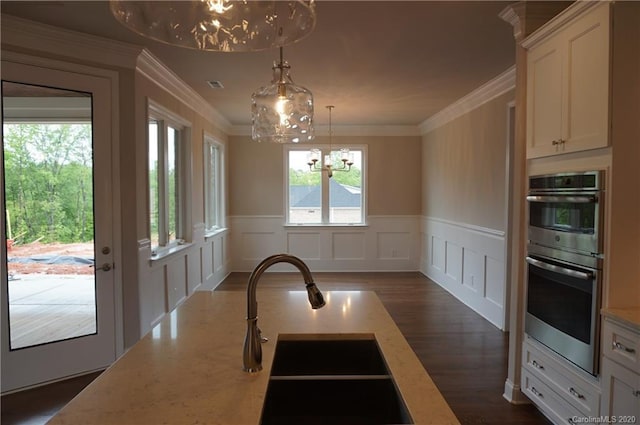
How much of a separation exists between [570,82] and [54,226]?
3.54 meters

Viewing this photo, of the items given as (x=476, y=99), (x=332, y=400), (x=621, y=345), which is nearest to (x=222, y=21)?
(x=332, y=400)

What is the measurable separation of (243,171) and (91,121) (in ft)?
13.0

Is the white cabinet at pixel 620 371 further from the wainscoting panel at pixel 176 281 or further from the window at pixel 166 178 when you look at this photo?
the wainscoting panel at pixel 176 281

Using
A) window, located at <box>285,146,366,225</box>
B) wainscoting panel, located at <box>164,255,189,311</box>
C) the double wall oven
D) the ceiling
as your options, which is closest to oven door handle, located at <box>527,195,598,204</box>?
the double wall oven

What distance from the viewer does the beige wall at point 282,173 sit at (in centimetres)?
695

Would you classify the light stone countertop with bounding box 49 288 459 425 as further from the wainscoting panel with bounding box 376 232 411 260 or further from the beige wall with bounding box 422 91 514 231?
the wainscoting panel with bounding box 376 232 411 260

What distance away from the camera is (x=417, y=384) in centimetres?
111

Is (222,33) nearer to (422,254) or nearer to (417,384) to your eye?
(417,384)

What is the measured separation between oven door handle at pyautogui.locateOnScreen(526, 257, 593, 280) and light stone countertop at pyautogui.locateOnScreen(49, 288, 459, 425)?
3.52 ft

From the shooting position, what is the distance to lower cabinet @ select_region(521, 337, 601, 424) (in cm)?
201

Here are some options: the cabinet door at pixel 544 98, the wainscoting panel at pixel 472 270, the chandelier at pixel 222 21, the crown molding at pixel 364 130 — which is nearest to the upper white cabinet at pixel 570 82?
A: the cabinet door at pixel 544 98

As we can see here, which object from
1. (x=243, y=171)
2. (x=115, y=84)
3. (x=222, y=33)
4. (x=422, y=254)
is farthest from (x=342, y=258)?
(x=222, y=33)

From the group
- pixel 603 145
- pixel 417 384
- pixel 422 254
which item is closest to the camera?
pixel 417 384

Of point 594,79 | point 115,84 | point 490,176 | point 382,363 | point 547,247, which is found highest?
point 115,84
